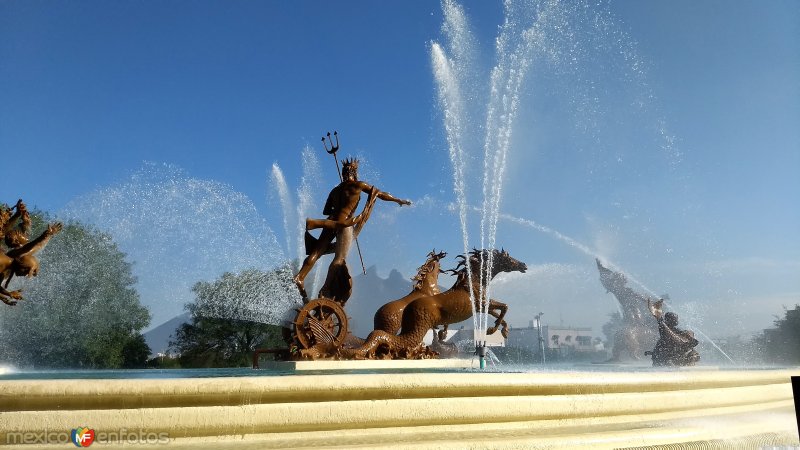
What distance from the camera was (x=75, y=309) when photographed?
32500mm

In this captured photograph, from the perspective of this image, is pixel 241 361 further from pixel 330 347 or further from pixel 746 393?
pixel 746 393

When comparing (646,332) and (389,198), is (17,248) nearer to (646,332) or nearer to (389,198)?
(389,198)

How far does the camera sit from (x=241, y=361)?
1592 inches

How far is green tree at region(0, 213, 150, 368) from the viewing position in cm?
3003

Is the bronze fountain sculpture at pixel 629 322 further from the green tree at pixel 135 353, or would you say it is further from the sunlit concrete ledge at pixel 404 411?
the green tree at pixel 135 353

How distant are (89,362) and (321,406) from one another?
114 ft

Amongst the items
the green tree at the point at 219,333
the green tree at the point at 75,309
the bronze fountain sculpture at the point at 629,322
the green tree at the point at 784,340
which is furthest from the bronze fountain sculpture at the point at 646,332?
the green tree at the point at 75,309

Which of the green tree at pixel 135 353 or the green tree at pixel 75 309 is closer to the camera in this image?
the green tree at pixel 75 309

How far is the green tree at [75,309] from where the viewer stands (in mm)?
30031

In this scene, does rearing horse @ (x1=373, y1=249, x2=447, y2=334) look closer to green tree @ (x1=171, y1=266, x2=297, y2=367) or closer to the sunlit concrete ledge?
the sunlit concrete ledge

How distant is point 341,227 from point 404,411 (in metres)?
7.07

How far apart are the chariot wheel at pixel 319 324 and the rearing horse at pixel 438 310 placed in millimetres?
462

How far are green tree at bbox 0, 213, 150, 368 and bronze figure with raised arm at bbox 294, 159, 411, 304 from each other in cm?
2222

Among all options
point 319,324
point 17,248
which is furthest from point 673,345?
point 17,248
